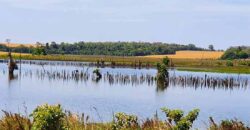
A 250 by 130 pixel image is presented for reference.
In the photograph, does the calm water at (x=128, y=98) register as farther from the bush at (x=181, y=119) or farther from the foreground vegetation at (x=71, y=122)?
the foreground vegetation at (x=71, y=122)

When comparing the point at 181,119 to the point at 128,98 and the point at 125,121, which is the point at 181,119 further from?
the point at 128,98

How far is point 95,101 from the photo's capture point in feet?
173

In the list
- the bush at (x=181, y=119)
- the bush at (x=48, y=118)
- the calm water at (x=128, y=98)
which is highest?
the bush at (x=48, y=118)

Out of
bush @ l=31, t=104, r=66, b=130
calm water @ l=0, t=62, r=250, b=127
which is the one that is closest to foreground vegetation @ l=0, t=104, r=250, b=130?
bush @ l=31, t=104, r=66, b=130

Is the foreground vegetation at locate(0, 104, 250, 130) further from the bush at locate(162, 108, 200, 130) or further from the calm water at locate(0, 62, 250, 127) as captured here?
the calm water at locate(0, 62, 250, 127)

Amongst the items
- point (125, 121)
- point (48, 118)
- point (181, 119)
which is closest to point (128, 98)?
point (181, 119)

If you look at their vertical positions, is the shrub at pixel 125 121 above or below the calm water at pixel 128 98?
above

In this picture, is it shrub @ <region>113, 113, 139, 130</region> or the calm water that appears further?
the calm water

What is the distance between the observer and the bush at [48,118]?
1449 centimetres

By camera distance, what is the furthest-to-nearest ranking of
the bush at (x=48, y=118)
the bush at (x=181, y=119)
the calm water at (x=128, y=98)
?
the calm water at (x=128, y=98) < the bush at (x=181, y=119) < the bush at (x=48, y=118)

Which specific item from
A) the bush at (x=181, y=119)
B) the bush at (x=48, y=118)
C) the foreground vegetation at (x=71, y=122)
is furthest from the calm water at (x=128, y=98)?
the bush at (x=48, y=118)

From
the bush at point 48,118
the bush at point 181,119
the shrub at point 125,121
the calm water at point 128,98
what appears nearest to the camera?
the bush at point 48,118

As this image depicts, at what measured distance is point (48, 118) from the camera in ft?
47.5

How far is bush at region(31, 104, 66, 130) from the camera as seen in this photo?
1449cm
